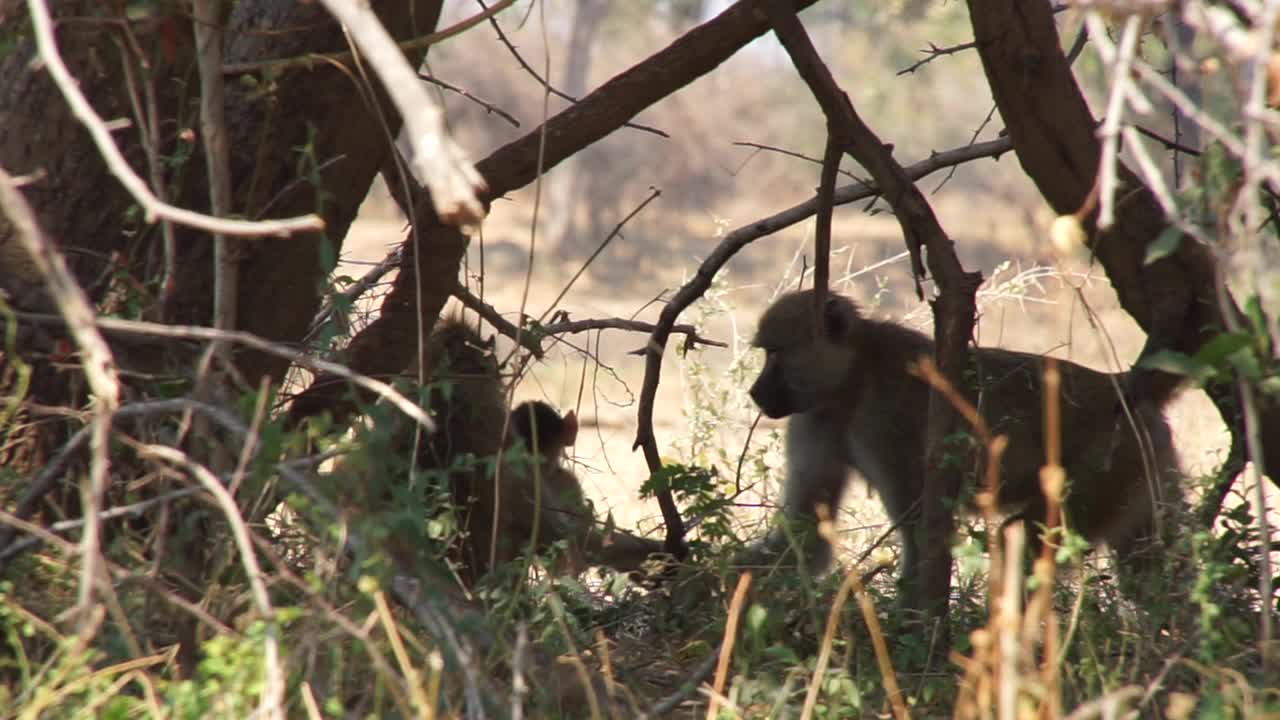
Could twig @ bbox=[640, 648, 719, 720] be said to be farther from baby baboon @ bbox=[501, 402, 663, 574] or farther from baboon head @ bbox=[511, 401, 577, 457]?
baboon head @ bbox=[511, 401, 577, 457]

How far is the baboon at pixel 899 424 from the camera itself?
157 inches

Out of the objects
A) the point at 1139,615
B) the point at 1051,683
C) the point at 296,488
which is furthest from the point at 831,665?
the point at 296,488

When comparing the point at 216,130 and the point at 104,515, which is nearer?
the point at 104,515

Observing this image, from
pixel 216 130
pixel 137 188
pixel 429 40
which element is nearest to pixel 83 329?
pixel 137 188

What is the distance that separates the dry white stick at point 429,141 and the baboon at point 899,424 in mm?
2506

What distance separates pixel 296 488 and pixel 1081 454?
2.63 metres

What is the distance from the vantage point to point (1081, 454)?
4.02m

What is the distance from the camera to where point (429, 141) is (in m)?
1.31

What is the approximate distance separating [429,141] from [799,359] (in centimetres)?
330

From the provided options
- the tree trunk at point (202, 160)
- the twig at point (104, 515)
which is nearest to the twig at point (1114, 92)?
the twig at point (104, 515)

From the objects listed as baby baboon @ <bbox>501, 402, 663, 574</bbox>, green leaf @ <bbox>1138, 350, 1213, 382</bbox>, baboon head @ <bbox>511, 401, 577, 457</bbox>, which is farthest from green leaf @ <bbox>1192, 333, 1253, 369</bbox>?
baboon head @ <bbox>511, 401, 577, 457</bbox>

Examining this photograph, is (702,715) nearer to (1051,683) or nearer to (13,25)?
(1051,683)

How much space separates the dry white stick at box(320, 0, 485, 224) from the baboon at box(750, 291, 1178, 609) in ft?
8.22

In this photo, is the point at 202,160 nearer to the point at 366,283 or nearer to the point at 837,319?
the point at 366,283
